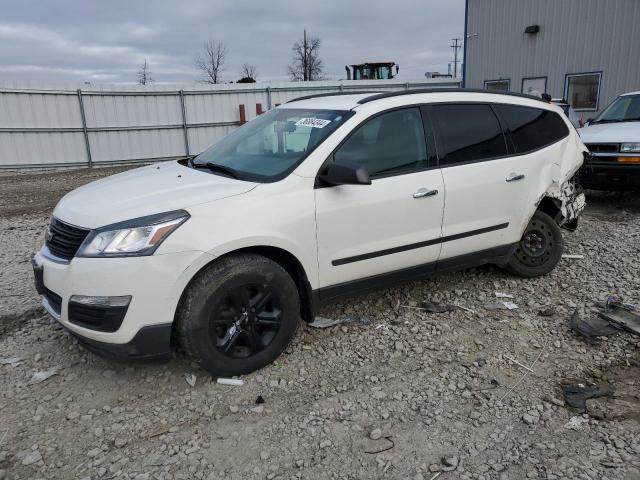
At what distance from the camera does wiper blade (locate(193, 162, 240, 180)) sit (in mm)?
3457

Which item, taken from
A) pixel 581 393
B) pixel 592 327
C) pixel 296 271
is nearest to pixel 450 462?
pixel 581 393

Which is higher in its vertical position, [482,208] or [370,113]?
[370,113]

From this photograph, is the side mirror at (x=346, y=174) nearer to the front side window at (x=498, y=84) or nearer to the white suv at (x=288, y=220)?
the white suv at (x=288, y=220)

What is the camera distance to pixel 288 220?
124 inches

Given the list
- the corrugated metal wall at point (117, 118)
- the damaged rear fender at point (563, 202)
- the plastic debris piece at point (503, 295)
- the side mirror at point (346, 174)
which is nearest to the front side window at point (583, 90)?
the corrugated metal wall at point (117, 118)

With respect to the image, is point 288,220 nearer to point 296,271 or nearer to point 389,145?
point 296,271

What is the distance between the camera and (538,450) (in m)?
2.57

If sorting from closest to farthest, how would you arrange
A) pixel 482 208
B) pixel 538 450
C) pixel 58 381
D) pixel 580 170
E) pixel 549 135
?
pixel 538 450 < pixel 58 381 < pixel 482 208 < pixel 549 135 < pixel 580 170

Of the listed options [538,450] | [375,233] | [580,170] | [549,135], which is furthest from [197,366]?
[580,170]

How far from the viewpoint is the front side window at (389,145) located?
3500 millimetres

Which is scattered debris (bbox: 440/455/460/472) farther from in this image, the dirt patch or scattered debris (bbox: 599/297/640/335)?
the dirt patch

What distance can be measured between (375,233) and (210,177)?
1.21 metres

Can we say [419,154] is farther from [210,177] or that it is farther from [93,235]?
[93,235]

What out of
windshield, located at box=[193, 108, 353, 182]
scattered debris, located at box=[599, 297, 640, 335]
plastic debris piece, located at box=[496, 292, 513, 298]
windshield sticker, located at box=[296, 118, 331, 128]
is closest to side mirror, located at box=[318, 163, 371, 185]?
windshield, located at box=[193, 108, 353, 182]
